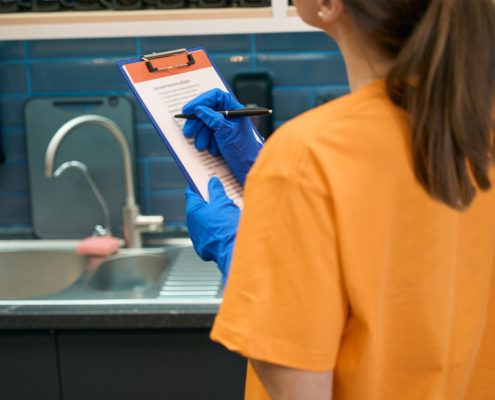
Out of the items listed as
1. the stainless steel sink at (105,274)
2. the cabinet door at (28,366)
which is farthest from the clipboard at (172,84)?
the cabinet door at (28,366)

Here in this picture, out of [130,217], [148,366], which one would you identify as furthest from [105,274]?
[148,366]

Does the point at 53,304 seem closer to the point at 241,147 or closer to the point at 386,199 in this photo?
the point at 241,147

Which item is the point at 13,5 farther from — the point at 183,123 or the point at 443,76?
the point at 443,76

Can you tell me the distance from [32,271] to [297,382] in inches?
52.6

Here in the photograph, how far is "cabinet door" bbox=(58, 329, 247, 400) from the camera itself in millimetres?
1115

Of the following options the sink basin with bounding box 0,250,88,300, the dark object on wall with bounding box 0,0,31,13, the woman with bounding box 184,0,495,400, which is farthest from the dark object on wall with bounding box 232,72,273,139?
the woman with bounding box 184,0,495,400

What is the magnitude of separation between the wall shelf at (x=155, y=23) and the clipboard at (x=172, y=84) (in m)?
0.40

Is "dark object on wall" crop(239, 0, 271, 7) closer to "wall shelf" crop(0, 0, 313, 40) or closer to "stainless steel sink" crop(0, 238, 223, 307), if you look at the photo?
"wall shelf" crop(0, 0, 313, 40)

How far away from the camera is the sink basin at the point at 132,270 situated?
4.83 ft

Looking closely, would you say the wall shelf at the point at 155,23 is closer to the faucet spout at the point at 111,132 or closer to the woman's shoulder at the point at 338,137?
the faucet spout at the point at 111,132

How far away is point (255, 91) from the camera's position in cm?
153

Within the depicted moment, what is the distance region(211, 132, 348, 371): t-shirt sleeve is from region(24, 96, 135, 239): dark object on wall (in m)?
1.21

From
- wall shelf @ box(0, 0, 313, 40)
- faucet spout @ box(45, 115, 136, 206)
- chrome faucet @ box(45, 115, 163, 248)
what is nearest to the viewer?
wall shelf @ box(0, 0, 313, 40)

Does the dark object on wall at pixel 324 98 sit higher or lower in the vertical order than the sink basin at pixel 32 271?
higher
